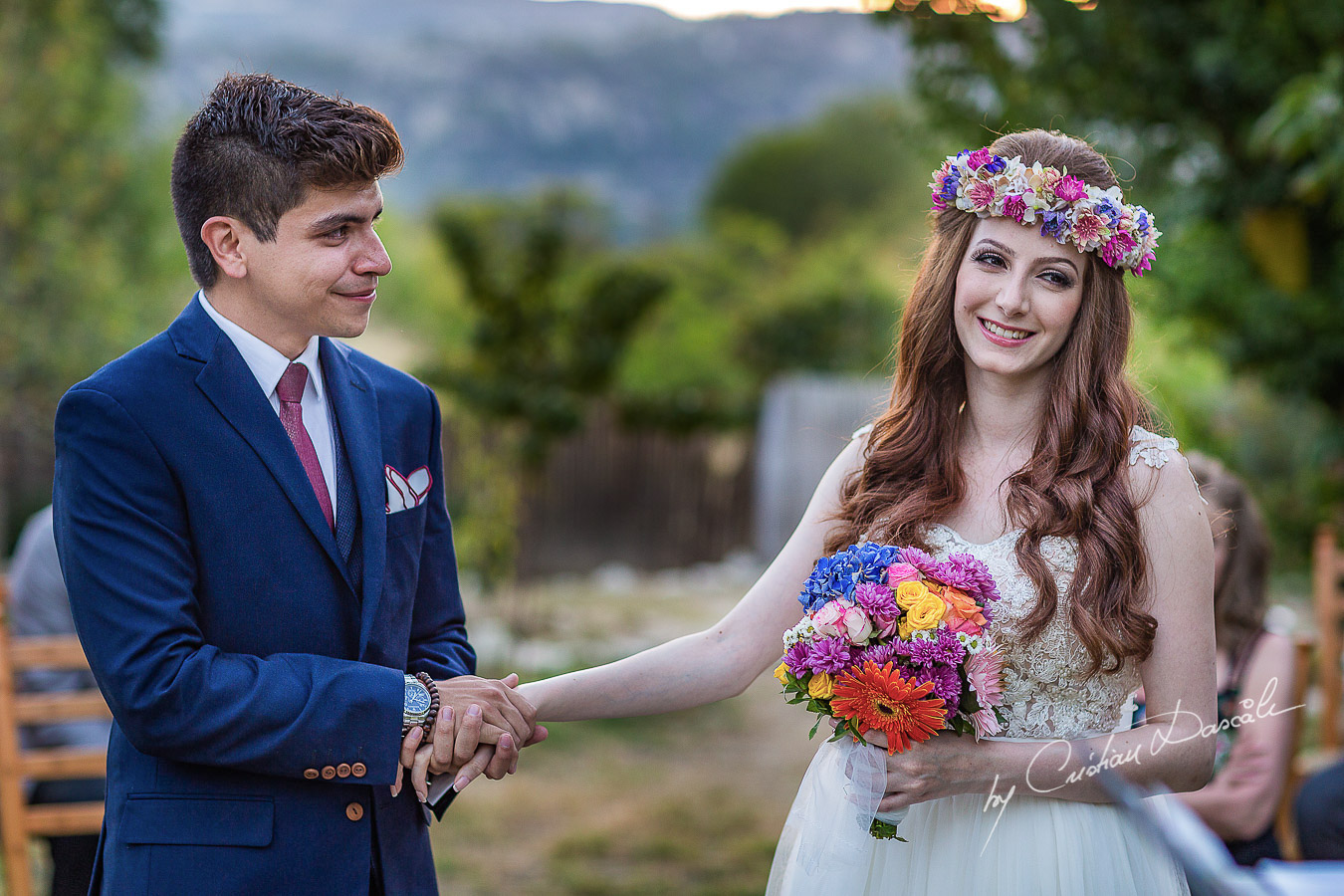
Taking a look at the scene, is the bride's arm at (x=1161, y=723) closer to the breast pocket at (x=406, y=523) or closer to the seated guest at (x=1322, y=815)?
the breast pocket at (x=406, y=523)

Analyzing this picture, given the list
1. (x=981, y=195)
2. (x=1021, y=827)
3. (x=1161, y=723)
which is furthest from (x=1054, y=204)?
(x=1021, y=827)

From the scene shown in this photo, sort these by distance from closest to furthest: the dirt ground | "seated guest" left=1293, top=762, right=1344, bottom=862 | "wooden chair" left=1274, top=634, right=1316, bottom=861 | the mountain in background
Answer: "wooden chair" left=1274, top=634, right=1316, bottom=861 < "seated guest" left=1293, top=762, right=1344, bottom=862 < the dirt ground < the mountain in background

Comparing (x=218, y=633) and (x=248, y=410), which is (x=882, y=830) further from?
(x=248, y=410)

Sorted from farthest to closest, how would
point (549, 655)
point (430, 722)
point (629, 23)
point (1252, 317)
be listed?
point (629, 23) → point (549, 655) → point (1252, 317) → point (430, 722)

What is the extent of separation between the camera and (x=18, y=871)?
3959mm

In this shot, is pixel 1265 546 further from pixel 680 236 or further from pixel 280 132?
pixel 680 236

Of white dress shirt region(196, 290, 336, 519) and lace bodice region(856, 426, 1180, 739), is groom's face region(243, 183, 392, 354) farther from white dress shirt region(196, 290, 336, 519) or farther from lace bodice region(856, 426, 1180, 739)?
lace bodice region(856, 426, 1180, 739)

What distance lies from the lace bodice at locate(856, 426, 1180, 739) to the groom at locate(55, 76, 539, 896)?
1.16 m

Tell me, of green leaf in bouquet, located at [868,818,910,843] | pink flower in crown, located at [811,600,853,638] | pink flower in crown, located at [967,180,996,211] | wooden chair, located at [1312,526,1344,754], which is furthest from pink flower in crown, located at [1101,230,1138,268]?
wooden chair, located at [1312,526,1344,754]

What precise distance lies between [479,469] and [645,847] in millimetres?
5205

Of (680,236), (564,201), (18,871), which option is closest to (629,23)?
(680,236)

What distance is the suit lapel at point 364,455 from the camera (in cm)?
225

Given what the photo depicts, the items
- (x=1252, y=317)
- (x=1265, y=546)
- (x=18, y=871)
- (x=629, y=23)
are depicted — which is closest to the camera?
(x=1265, y=546)

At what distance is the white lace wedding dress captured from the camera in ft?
7.60
